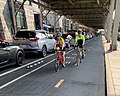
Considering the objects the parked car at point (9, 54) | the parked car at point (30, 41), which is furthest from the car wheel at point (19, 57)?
the parked car at point (30, 41)

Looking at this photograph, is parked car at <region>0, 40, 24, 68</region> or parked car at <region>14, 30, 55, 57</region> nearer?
parked car at <region>0, 40, 24, 68</region>

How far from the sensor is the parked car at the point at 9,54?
8108mm

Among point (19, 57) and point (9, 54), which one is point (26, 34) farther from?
point (9, 54)

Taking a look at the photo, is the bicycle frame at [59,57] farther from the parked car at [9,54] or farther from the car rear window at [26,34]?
the car rear window at [26,34]


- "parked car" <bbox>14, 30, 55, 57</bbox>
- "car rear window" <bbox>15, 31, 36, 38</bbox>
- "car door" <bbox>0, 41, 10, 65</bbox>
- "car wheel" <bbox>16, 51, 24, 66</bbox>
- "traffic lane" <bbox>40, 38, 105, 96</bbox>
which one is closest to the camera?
"traffic lane" <bbox>40, 38, 105, 96</bbox>

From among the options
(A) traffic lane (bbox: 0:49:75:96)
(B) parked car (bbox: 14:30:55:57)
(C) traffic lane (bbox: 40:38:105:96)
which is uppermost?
(B) parked car (bbox: 14:30:55:57)

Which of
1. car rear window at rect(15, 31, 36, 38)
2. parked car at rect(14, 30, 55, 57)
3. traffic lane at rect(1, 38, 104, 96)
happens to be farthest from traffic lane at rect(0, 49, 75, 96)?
car rear window at rect(15, 31, 36, 38)

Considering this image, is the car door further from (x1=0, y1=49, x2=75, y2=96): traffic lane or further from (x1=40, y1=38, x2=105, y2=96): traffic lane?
(x1=40, y1=38, x2=105, y2=96): traffic lane

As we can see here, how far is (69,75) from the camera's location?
8.00 metres

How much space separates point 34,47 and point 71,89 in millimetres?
7081

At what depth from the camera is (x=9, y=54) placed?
864 centimetres

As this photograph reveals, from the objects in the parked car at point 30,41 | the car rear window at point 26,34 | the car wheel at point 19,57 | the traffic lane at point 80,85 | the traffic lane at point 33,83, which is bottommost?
the traffic lane at point 80,85

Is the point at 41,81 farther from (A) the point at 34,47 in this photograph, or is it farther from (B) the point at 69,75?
(A) the point at 34,47

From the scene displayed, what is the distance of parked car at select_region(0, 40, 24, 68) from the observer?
811cm
